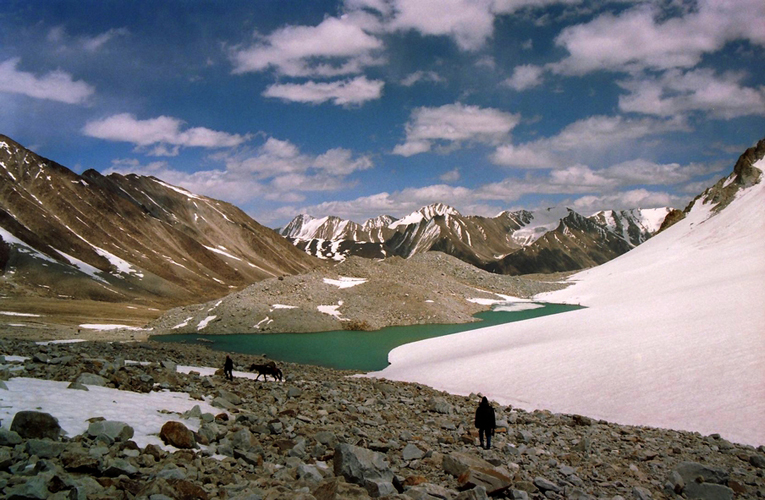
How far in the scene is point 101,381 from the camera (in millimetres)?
11523

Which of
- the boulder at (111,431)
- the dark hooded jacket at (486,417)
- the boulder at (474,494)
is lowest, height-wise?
the boulder at (474,494)

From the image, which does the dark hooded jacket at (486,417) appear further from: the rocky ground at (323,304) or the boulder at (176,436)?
the rocky ground at (323,304)

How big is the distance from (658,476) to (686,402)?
A: 25.5ft

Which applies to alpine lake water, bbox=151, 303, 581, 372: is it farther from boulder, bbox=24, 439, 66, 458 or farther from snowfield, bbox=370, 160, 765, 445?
boulder, bbox=24, 439, 66, 458

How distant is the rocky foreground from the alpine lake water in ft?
61.2

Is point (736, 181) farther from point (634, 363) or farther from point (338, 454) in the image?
point (338, 454)

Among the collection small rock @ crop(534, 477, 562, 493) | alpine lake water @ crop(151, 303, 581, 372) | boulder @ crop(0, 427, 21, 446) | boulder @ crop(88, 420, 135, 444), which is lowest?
alpine lake water @ crop(151, 303, 581, 372)

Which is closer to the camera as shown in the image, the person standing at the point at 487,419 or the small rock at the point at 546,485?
the small rock at the point at 546,485

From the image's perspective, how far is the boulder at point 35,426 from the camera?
7352 millimetres

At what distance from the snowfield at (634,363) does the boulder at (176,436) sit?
50.9 ft

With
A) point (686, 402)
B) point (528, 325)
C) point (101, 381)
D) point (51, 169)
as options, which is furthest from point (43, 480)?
point (51, 169)

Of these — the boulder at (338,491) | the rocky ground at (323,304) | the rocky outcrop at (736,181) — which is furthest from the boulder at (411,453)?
the rocky outcrop at (736,181)

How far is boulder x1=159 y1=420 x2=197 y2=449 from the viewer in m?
8.55

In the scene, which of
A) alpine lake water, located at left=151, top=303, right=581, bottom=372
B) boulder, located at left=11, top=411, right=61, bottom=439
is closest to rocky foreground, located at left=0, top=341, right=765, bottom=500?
boulder, located at left=11, top=411, right=61, bottom=439
